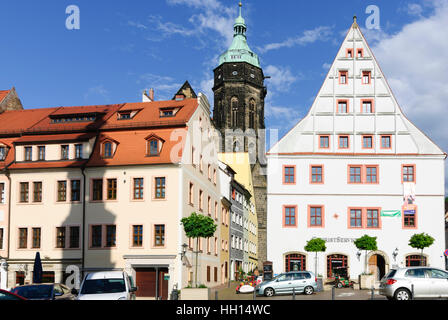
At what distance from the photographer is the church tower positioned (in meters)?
100

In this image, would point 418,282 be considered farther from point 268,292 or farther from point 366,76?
point 366,76

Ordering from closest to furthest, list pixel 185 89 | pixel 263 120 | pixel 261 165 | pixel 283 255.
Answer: pixel 283 255, pixel 185 89, pixel 261 165, pixel 263 120

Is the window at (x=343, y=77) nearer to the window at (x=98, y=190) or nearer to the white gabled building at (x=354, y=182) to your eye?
the white gabled building at (x=354, y=182)

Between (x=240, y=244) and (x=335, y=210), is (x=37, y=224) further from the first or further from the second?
(x=240, y=244)

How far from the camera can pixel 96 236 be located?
39.8 meters

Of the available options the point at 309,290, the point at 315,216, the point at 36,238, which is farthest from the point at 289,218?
the point at 36,238

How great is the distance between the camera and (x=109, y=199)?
4000 cm

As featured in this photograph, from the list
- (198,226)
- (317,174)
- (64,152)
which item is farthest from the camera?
(317,174)

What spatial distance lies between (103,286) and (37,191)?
2302cm

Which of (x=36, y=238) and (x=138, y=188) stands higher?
(x=138, y=188)

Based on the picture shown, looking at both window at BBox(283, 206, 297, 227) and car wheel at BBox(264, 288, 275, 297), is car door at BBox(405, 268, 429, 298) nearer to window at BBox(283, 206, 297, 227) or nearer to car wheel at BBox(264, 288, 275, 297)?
car wheel at BBox(264, 288, 275, 297)

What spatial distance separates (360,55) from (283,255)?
16.9 metres

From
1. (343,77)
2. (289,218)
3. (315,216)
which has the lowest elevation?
(289,218)
